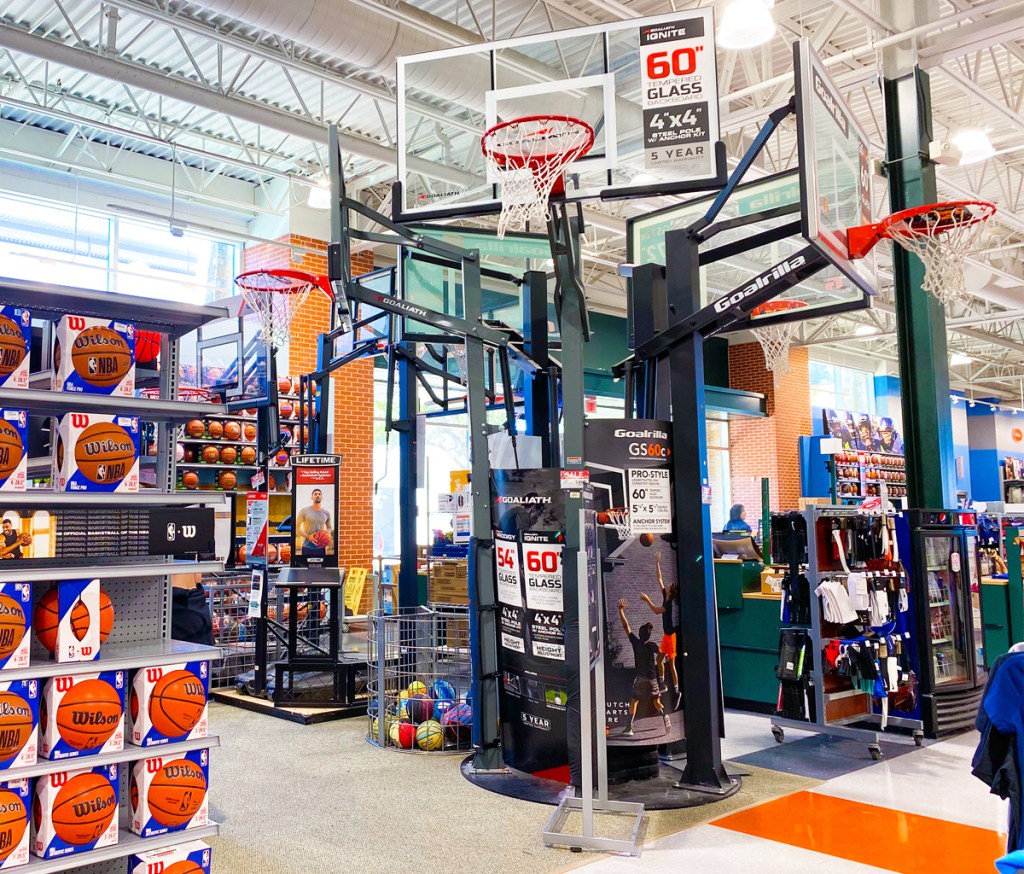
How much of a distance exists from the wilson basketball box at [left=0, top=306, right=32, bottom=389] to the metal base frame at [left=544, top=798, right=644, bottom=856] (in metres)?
2.84

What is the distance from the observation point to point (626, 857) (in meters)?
3.93

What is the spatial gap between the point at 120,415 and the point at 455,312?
559 cm

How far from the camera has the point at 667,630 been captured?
5.02 metres

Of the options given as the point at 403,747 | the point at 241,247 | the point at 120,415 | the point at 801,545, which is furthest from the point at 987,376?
the point at 120,415

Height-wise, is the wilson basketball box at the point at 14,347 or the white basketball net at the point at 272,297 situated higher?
the white basketball net at the point at 272,297

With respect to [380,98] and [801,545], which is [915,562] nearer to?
[801,545]

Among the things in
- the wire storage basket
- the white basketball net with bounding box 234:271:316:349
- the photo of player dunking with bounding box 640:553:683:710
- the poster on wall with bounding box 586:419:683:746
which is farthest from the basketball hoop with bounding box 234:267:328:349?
the photo of player dunking with bounding box 640:553:683:710

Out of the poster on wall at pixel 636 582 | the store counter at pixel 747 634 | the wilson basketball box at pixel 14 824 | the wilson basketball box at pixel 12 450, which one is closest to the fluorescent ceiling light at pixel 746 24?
the poster on wall at pixel 636 582

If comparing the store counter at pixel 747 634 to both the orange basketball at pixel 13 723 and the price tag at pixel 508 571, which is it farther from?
the orange basketball at pixel 13 723

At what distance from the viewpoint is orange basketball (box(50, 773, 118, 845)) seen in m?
2.98

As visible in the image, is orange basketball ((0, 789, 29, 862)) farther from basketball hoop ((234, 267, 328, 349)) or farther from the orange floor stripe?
basketball hoop ((234, 267, 328, 349))

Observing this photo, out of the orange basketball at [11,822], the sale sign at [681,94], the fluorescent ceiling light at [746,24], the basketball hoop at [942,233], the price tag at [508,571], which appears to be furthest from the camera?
the fluorescent ceiling light at [746,24]

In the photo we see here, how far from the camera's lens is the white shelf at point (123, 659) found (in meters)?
2.97

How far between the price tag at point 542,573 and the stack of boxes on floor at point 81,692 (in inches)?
82.0
